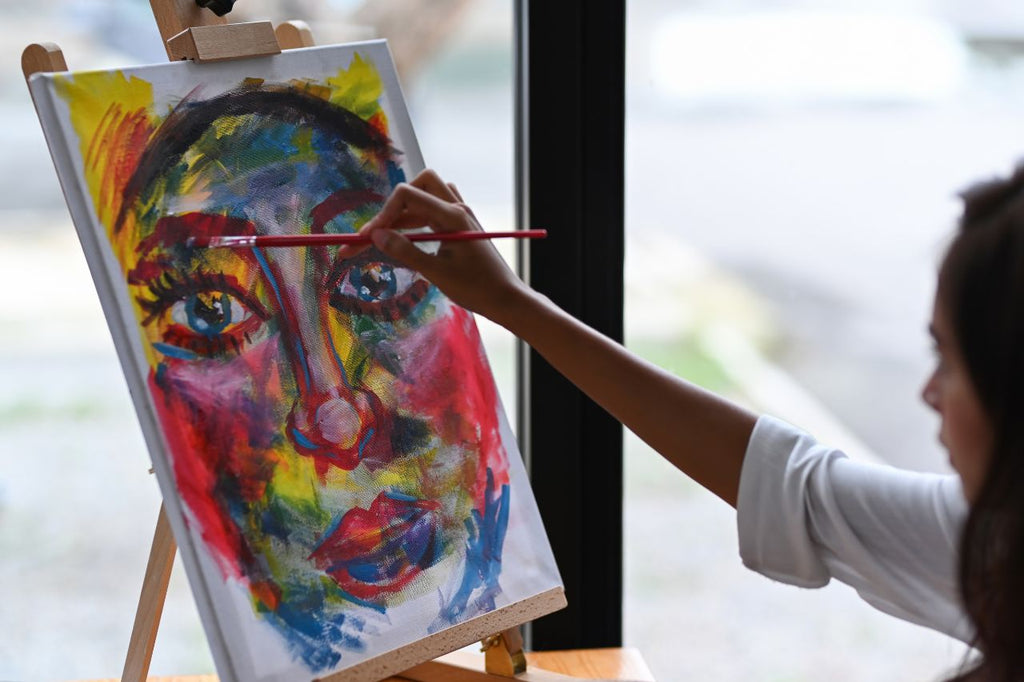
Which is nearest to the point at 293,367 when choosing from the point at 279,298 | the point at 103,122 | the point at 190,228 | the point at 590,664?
the point at 279,298

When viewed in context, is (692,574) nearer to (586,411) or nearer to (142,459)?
(586,411)

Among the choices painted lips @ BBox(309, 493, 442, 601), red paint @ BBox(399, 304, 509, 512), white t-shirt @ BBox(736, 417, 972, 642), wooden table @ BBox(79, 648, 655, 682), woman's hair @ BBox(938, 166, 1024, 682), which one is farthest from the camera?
wooden table @ BBox(79, 648, 655, 682)

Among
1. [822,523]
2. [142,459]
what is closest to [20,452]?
[142,459]

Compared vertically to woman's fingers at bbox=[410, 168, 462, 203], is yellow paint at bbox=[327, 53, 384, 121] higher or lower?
higher

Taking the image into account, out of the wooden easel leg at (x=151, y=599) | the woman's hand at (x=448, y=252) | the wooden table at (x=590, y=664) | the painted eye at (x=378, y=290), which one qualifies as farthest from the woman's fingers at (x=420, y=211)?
the wooden table at (x=590, y=664)

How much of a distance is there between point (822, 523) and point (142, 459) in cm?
130

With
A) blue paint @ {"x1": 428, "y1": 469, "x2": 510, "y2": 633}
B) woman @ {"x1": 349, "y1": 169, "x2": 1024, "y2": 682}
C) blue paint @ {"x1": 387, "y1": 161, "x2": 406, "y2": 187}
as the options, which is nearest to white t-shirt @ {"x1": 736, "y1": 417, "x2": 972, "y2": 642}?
woman @ {"x1": 349, "y1": 169, "x2": 1024, "y2": 682}

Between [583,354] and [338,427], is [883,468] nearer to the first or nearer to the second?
[583,354]

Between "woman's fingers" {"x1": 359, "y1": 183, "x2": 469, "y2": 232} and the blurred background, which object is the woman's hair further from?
the blurred background

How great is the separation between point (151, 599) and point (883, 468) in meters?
0.87

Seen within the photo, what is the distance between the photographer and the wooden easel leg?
128 cm

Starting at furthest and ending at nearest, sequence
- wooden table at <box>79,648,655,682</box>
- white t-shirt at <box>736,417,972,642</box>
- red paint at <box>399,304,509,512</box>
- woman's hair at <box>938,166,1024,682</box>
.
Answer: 1. wooden table at <box>79,648,655,682</box>
2. red paint at <box>399,304,509,512</box>
3. white t-shirt at <box>736,417,972,642</box>
4. woman's hair at <box>938,166,1024,682</box>

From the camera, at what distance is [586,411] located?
180 cm

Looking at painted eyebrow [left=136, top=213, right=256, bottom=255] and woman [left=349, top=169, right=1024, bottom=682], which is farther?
painted eyebrow [left=136, top=213, right=256, bottom=255]
